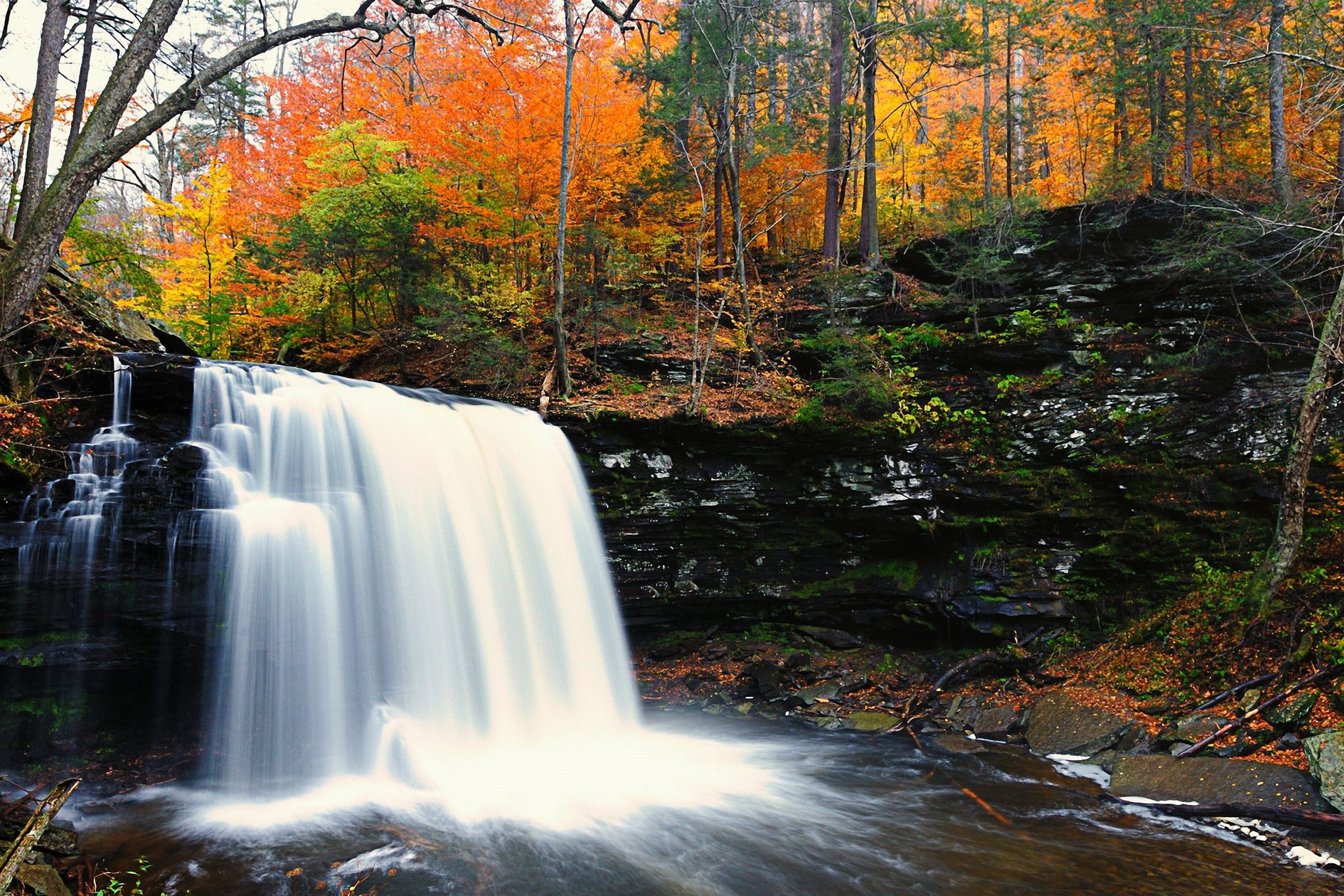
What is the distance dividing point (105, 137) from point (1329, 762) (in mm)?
12004

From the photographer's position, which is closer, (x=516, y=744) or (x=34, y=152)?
(x=34, y=152)

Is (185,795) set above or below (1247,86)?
below

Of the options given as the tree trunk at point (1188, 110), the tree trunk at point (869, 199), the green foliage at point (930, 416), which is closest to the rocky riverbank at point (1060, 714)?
the green foliage at point (930, 416)

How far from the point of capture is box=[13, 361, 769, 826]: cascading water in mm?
6488

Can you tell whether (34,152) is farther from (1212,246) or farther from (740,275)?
(1212,246)

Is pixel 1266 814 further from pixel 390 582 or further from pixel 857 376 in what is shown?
pixel 390 582

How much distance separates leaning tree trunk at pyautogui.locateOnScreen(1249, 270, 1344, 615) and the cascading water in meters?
6.30

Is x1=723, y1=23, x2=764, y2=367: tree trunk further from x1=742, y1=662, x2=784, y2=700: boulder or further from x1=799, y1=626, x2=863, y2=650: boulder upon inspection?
x1=742, y1=662, x2=784, y2=700: boulder

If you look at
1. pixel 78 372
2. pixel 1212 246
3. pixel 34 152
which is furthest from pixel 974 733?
pixel 34 152

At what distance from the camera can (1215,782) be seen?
606cm

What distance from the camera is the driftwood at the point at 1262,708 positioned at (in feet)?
22.1

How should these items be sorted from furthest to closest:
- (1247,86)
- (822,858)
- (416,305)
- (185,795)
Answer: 1. (416,305)
2. (1247,86)
3. (185,795)
4. (822,858)

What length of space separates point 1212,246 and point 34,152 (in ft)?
49.5

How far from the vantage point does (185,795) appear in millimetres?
6090
